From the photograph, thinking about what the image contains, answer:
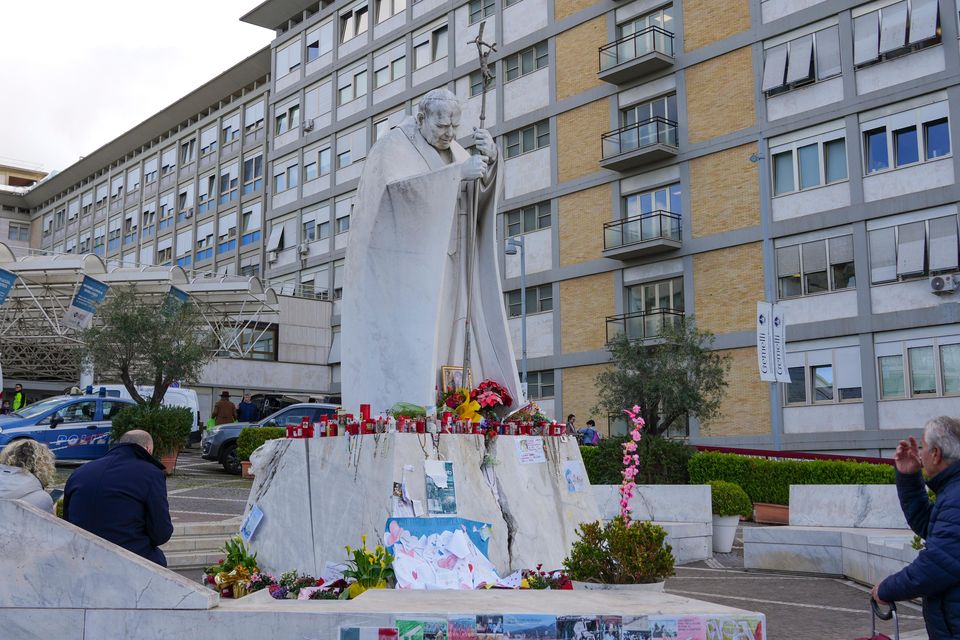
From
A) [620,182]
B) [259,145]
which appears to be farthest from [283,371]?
[620,182]

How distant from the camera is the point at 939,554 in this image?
3875 mm

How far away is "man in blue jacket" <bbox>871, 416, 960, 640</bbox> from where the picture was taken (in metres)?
3.87

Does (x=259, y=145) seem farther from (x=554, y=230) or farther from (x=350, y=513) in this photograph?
(x=350, y=513)

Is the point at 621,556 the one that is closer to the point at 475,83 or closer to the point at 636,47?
the point at 636,47

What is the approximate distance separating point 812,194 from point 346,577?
23.5 meters

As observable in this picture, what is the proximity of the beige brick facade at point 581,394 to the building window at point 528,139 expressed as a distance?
8598 millimetres

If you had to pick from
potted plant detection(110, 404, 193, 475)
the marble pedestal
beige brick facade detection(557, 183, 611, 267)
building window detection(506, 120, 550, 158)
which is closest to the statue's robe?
the marble pedestal

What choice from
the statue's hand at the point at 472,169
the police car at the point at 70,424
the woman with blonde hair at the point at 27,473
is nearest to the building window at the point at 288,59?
the police car at the point at 70,424

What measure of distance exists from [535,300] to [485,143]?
25.9 m

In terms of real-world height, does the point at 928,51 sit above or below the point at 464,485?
above

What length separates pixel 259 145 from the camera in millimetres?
53625

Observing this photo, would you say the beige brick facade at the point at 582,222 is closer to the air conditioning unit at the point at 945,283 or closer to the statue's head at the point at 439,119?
the air conditioning unit at the point at 945,283

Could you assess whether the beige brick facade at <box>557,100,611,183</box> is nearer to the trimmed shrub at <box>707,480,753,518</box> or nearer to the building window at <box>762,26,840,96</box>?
the building window at <box>762,26,840,96</box>

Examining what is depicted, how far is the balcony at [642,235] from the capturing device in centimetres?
3036
